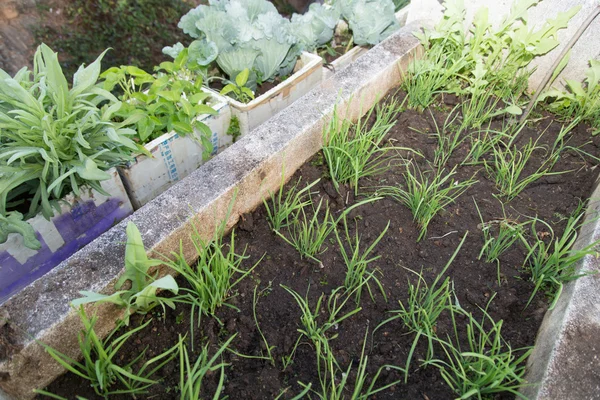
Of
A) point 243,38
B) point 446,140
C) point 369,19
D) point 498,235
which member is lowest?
point 498,235

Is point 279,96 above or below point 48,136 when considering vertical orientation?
below

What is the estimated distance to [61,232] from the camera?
5.73 ft

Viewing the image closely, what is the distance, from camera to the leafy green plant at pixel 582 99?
2111 mm

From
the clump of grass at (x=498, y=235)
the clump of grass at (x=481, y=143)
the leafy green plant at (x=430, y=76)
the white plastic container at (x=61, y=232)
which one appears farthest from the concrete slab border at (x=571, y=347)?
the white plastic container at (x=61, y=232)

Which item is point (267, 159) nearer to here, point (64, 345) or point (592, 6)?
point (64, 345)

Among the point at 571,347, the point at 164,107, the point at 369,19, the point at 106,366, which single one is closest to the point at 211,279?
the point at 106,366

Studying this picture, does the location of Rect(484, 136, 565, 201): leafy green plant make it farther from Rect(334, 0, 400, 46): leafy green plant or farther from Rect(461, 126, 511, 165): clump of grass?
Rect(334, 0, 400, 46): leafy green plant

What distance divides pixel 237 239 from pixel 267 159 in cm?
33

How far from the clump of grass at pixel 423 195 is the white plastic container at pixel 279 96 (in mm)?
786

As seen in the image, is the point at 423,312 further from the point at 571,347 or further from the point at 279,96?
the point at 279,96

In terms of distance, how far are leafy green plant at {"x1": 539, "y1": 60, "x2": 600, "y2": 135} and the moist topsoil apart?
202 millimetres

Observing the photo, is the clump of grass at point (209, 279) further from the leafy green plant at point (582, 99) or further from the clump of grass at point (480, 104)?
the leafy green plant at point (582, 99)

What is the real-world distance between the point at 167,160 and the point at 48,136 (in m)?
0.62

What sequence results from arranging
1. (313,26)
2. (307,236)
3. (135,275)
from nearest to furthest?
(135,275) → (307,236) → (313,26)
